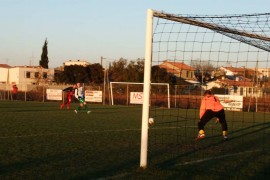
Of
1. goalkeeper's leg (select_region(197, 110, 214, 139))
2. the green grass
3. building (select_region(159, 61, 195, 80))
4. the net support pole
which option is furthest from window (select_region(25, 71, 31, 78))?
the net support pole

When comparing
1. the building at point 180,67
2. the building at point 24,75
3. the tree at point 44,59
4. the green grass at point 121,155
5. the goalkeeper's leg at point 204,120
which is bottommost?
the green grass at point 121,155

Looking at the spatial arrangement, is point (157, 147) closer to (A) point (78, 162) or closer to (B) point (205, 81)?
(B) point (205, 81)

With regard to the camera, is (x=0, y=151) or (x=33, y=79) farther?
(x=33, y=79)

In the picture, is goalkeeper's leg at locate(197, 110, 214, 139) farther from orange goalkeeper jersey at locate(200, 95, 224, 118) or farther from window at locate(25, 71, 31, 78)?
window at locate(25, 71, 31, 78)

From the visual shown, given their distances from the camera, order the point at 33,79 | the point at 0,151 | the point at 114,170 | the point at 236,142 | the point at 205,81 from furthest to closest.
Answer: the point at 33,79 → the point at 236,142 → the point at 205,81 → the point at 0,151 → the point at 114,170

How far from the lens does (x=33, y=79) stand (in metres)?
79.8

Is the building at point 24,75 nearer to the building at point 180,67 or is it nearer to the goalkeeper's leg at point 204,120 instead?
the goalkeeper's leg at point 204,120

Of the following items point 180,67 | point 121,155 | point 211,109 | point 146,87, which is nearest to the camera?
point 146,87

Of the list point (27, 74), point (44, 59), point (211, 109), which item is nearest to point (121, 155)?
point (211, 109)

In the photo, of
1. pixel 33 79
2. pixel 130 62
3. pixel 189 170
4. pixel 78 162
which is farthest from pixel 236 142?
pixel 33 79

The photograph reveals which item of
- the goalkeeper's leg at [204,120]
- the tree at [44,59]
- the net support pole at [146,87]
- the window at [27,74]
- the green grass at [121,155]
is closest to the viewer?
the green grass at [121,155]

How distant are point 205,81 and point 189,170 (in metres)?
3.71

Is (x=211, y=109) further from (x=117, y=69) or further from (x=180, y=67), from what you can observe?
(x=117, y=69)

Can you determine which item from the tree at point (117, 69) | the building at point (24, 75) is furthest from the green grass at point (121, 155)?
the building at point (24, 75)
